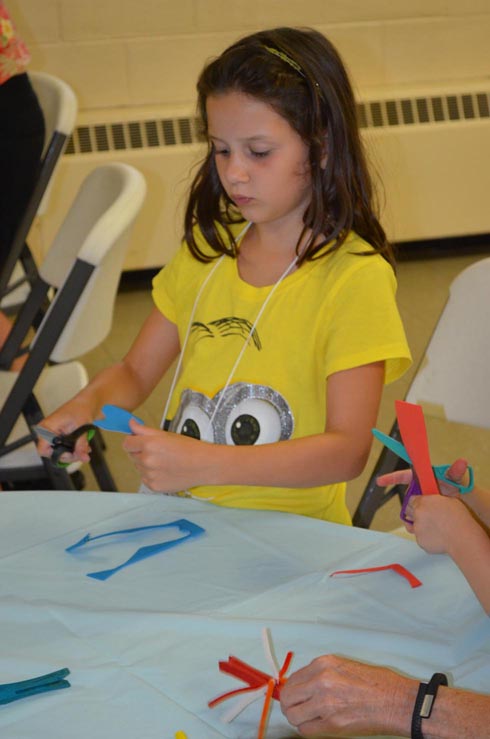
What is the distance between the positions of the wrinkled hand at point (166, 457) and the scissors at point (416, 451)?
27 centimetres

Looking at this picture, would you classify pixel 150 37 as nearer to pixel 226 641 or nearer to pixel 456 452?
pixel 456 452

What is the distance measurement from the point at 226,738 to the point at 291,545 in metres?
0.37

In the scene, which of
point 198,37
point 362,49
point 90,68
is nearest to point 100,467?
point 90,68

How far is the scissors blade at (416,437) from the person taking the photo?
1058 millimetres

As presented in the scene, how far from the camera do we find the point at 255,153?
4.88 feet

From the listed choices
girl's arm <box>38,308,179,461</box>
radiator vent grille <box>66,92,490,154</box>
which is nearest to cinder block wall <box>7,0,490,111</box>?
radiator vent grille <box>66,92,490,154</box>

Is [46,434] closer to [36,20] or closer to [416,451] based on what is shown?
[416,451]

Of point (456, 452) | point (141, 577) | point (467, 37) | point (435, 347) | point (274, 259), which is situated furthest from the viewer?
point (467, 37)

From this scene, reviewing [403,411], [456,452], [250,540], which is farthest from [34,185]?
[403,411]

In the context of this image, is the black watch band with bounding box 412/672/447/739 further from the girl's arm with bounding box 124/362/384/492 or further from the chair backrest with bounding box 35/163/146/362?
the chair backrest with bounding box 35/163/146/362

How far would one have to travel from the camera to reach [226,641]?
3.45ft

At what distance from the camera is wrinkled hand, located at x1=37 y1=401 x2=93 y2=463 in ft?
4.79

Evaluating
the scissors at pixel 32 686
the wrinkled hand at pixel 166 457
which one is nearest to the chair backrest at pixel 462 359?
the wrinkled hand at pixel 166 457

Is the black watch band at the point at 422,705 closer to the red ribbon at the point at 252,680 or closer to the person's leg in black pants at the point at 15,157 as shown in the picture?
the red ribbon at the point at 252,680
